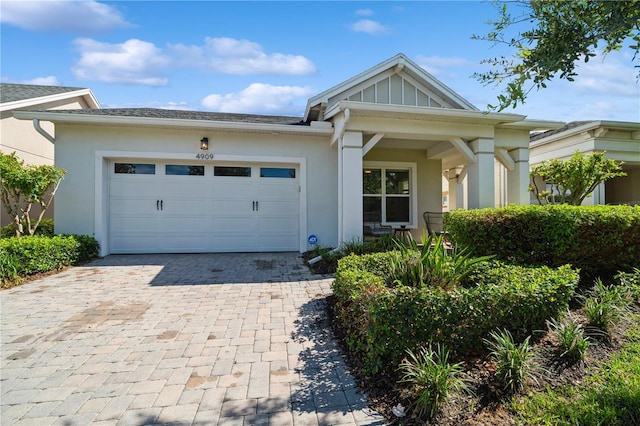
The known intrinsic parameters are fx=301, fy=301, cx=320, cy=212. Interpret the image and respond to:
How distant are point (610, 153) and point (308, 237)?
10.3 m

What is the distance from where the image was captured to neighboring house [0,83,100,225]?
8.64m

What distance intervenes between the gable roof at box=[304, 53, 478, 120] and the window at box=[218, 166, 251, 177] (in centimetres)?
238

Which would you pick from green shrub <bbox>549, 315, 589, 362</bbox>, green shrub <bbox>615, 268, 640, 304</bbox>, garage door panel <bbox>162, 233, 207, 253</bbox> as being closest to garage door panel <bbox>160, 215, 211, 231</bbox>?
garage door panel <bbox>162, 233, 207, 253</bbox>

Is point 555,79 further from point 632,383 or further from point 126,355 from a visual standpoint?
point 126,355

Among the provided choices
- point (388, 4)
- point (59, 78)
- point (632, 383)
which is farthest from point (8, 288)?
point (59, 78)

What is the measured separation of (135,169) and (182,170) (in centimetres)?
117

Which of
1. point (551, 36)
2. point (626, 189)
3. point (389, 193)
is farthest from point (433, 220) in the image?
point (626, 189)

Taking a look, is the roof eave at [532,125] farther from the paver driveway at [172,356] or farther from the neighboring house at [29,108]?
the neighboring house at [29,108]

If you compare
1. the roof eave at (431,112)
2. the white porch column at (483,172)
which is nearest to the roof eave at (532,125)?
the roof eave at (431,112)

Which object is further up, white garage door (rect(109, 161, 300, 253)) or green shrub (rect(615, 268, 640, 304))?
white garage door (rect(109, 161, 300, 253))

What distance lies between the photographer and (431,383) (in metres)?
2.01

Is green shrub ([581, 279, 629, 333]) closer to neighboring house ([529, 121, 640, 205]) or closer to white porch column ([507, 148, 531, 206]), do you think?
white porch column ([507, 148, 531, 206])

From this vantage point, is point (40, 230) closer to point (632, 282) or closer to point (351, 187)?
point (351, 187)

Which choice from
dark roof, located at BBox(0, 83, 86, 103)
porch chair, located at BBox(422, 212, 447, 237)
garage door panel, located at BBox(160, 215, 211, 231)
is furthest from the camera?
porch chair, located at BBox(422, 212, 447, 237)
